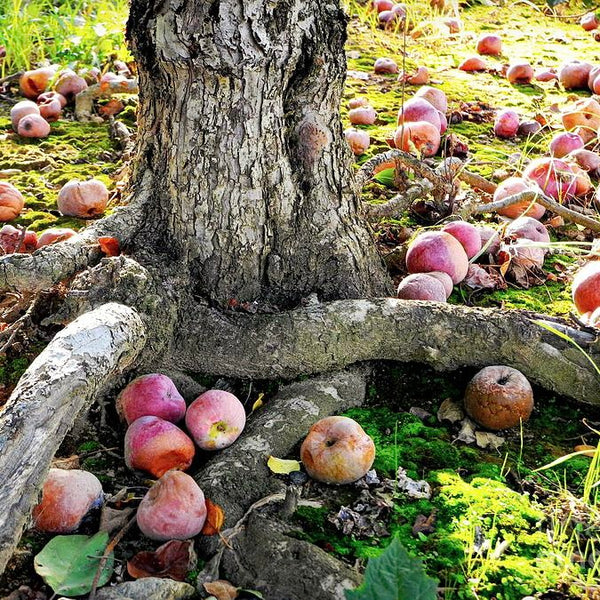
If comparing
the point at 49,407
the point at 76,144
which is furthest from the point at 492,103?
the point at 49,407

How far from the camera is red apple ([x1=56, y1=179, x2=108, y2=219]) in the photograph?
12.7 ft

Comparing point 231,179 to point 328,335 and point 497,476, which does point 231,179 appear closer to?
point 328,335

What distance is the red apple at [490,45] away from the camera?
669cm

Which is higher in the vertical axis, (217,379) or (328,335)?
(328,335)

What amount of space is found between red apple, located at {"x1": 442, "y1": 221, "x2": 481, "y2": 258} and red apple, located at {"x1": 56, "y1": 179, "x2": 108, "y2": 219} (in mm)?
1807

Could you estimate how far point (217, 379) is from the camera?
2625 millimetres

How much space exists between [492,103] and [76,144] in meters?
3.06

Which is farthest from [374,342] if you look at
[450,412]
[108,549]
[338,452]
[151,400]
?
[108,549]

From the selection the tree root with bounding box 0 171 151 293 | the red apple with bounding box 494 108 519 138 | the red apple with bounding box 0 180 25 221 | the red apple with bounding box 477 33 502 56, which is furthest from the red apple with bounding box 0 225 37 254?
the red apple with bounding box 477 33 502 56

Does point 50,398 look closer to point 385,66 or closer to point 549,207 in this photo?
point 549,207

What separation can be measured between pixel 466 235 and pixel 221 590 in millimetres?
2067

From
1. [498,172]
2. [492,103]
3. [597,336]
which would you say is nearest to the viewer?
[597,336]

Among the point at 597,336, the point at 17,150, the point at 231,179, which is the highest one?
the point at 231,179

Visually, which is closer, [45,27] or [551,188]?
[551,188]
